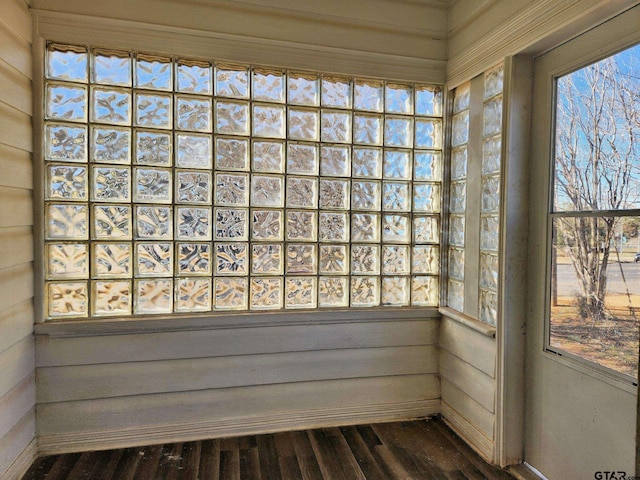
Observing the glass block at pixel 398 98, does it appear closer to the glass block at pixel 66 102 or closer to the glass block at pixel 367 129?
the glass block at pixel 367 129

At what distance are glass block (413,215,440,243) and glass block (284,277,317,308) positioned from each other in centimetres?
66

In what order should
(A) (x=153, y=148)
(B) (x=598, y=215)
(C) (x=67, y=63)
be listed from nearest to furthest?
(B) (x=598, y=215) < (C) (x=67, y=63) < (A) (x=153, y=148)

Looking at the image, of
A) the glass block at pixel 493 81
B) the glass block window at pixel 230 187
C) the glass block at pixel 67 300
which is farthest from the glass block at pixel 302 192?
the glass block at pixel 67 300

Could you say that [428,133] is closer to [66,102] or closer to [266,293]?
[266,293]

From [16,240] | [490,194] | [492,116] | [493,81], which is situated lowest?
[16,240]

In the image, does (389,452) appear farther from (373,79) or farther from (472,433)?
(373,79)

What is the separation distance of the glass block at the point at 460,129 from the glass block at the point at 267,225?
1078mm

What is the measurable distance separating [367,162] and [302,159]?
37 centimetres

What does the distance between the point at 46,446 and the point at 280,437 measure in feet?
3.68

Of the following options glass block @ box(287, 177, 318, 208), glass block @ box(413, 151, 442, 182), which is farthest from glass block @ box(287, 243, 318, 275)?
glass block @ box(413, 151, 442, 182)

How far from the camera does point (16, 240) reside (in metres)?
1.69

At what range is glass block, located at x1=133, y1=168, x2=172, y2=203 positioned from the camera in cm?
195

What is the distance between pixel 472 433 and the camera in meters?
2.02

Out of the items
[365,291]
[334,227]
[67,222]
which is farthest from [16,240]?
[365,291]
